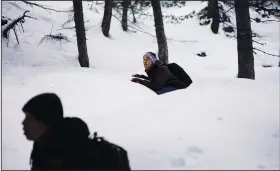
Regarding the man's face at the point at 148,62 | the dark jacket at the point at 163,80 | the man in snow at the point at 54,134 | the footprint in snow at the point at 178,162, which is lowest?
the footprint in snow at the point at 178,162

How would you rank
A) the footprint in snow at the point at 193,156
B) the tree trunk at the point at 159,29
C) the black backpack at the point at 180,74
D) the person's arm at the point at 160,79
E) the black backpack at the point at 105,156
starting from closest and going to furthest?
the black backpack at the point at 105,156 < the footprint in snow at the point at 193,156 < the person's arm at the point at 160,79 < the black backpack at the point at 180,74 < the tree trunk at the point at 159,29

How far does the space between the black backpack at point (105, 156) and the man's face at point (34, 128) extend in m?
0.44

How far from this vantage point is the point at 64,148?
2.73 m

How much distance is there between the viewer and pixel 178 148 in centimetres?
412

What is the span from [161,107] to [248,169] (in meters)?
1.99

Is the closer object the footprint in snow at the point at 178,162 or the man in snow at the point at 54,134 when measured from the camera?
the man in snow at the point at 54,134

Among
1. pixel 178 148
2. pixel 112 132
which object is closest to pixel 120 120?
pixel 112 132

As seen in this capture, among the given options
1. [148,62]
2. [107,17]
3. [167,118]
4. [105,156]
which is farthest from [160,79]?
[107,17]

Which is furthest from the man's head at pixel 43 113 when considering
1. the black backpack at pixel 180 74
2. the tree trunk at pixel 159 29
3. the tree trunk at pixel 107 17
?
the tree trunk at pixel 107 17

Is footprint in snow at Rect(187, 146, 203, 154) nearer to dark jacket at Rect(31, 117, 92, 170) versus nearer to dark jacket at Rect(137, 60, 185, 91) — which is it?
dark jacket at Rect(31, 117, 92, 170)

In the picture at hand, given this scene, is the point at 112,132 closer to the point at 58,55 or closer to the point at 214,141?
the point at 214,141

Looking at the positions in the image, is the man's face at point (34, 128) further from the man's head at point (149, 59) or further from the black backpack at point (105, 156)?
the man's head at point (149, 59)

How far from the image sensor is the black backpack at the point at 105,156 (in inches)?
110

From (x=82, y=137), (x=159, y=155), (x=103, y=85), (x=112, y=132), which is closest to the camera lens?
(x=82, y=137)
